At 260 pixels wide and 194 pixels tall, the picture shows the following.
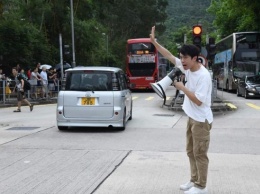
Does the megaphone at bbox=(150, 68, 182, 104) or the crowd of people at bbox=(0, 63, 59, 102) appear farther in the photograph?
the crowd of people at bbox=(0, 63, 59, 102)

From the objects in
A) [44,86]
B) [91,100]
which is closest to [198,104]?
[91,100]

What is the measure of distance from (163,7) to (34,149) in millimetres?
62359

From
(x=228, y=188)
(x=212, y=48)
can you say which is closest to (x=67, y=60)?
(x=212, y=48)

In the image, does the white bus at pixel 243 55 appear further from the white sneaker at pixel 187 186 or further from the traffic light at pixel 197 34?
the white sneaker at pixel 187 186

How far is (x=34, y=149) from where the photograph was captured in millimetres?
8953

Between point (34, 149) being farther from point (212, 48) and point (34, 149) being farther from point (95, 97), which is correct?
point (212, 48)

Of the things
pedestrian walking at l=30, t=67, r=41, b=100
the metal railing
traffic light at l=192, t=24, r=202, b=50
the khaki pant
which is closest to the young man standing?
the khaki pant

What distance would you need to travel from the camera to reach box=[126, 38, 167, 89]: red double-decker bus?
34.3 m

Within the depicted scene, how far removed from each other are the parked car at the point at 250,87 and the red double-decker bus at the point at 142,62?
809 centimetres

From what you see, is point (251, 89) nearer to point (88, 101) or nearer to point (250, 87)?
point (250, 87)

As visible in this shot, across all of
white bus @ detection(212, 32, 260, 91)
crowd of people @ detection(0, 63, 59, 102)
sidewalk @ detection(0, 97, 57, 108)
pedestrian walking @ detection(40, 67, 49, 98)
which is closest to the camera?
sidewalk @ detection(0, 97, 57, 108)

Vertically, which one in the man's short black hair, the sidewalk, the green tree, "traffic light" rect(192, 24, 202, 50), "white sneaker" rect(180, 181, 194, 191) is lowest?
the sidewalk

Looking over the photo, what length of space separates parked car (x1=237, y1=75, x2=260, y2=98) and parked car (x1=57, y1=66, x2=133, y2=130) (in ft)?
51.0

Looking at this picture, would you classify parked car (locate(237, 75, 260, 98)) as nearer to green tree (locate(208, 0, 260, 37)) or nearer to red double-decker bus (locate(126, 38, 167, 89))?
red double-decker bus (locate(126, 38, 167, 89))
